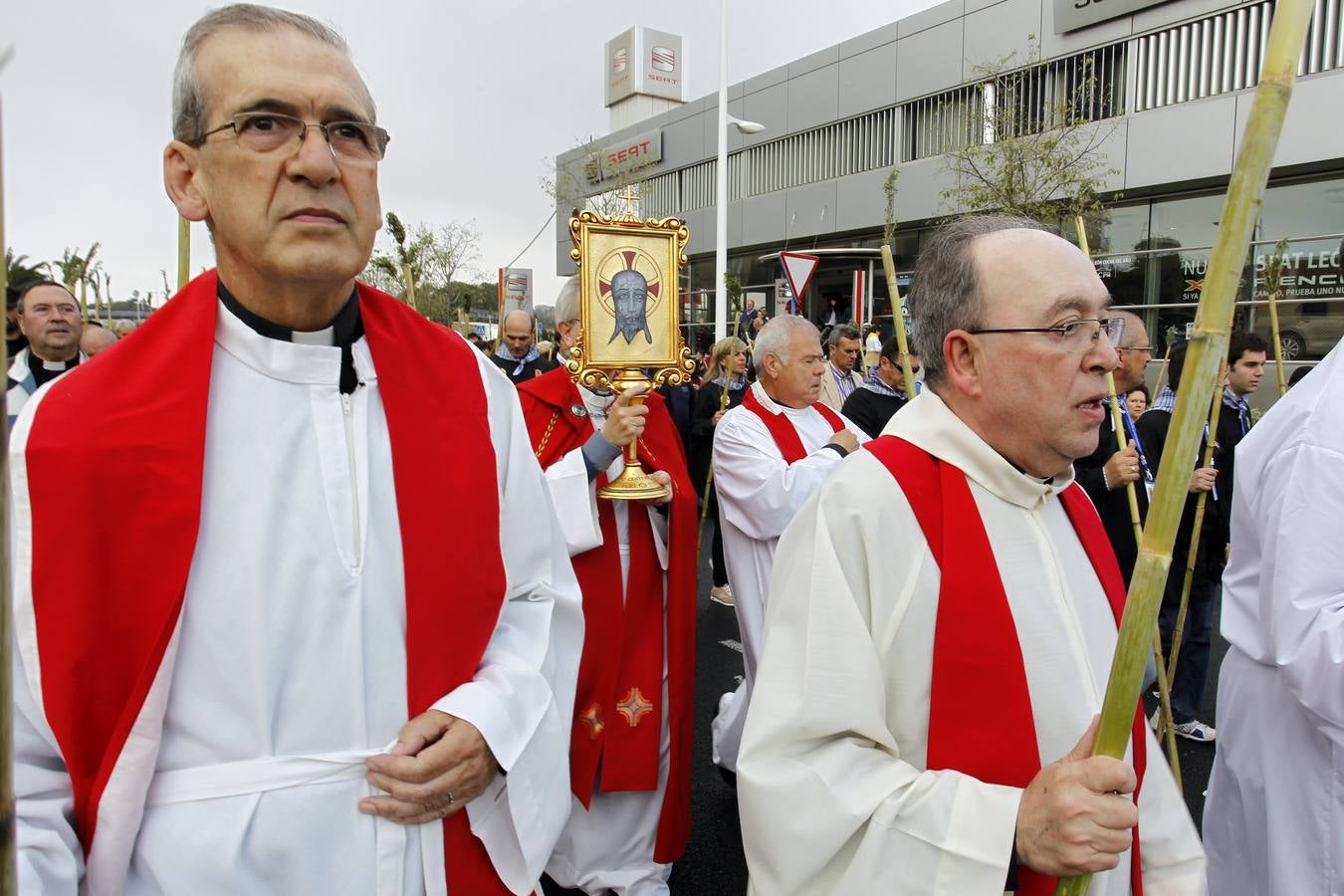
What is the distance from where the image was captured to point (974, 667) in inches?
59.8

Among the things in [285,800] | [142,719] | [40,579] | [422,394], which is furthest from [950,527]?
[40,579]

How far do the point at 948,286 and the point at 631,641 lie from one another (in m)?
2.07

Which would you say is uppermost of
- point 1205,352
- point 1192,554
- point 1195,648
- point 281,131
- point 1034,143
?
point 1034,143

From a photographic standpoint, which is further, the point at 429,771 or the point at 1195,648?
the point at 1195,648

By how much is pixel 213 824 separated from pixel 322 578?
38 centimetres

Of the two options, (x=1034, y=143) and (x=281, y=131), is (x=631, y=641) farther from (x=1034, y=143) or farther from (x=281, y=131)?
(x=1034, y=143)

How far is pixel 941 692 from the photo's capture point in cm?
153

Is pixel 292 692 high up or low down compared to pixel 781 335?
down

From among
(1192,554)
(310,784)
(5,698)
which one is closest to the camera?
(5,698)

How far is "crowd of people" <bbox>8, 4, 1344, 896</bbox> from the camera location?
132 cm

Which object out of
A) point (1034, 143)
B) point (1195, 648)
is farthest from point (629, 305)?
point (1034, 143)

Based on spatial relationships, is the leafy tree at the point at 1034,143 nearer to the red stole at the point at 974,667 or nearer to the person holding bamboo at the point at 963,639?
the person holding bamboo at the point at 963,639

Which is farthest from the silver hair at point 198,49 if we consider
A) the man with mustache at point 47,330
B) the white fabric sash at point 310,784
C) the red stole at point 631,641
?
the man with mustache at point 47,330

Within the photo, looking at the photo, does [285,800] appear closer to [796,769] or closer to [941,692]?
[796,769]
